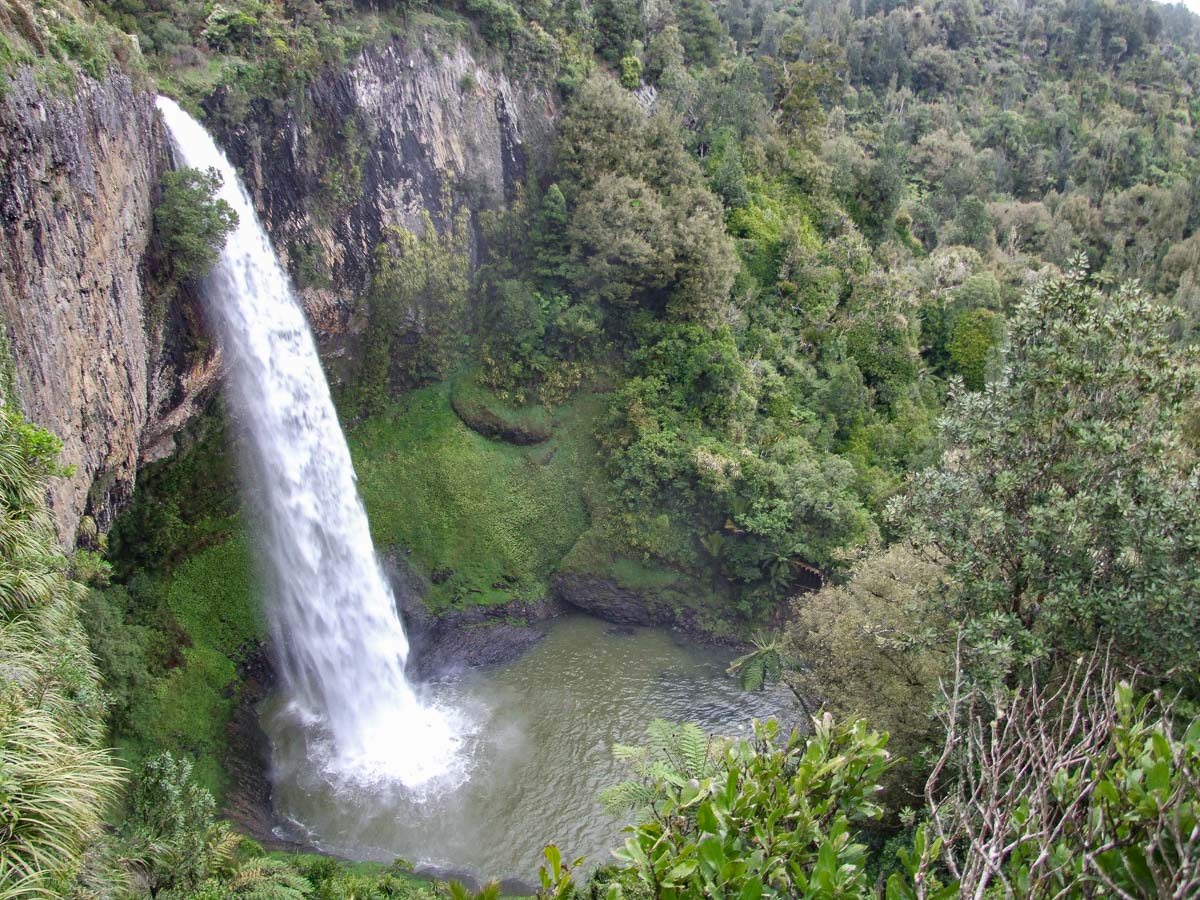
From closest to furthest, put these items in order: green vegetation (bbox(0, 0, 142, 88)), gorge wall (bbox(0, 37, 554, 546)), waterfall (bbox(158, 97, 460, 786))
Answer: green vegetation (bbox(0, 0, 142, 88))
gorge wall (bbox(0, 37, 554, 546))
waterfall (bbox(158, 97, 460, 786))

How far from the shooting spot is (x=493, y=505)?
2234cm

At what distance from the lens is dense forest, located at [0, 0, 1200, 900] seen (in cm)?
517

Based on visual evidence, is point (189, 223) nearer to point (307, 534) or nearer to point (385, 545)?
point (307, 534)

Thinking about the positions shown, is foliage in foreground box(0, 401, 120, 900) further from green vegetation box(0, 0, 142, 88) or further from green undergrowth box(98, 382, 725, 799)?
green undergrowth box(98, 382, 725, 799)

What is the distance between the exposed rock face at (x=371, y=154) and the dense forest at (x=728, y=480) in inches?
10.0

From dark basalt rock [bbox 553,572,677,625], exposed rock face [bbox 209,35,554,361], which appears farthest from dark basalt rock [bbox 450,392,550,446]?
dark basalt rock [bbox 553,572,677,625]

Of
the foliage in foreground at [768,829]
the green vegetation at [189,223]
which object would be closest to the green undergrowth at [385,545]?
the green vegetation at [189,223]

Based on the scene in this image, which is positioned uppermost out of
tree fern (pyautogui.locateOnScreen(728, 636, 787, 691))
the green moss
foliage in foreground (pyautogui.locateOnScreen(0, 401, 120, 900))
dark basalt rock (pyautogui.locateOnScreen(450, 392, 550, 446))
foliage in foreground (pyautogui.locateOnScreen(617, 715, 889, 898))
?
foliage in foreground (pyautogui.locateOnScreen(617, 715, 889, 898))

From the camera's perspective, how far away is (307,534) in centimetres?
1888

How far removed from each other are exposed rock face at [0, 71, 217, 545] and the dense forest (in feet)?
2.26

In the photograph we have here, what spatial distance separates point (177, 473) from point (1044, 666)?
17502 millimetres

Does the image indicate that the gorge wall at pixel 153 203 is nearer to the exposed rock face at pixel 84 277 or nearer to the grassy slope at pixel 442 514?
the exposed rock face at pixel 84 277

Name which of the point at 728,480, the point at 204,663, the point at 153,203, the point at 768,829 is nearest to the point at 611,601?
the point at 728,480

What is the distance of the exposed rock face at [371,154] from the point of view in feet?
61.2
